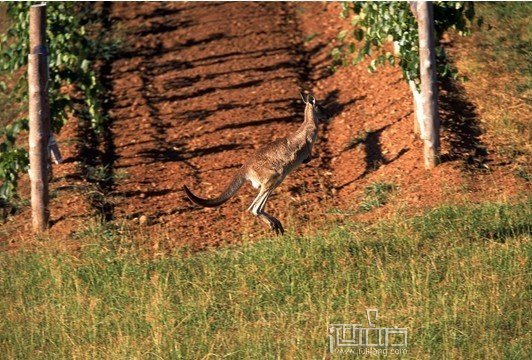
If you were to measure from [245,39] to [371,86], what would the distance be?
10.1ft

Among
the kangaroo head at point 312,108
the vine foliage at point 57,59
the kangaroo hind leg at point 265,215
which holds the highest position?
the vine foliage at point 57,59

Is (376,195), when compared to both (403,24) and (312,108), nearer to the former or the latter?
(312,108)

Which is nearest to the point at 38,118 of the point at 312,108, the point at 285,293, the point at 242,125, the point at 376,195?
the point at 312,108

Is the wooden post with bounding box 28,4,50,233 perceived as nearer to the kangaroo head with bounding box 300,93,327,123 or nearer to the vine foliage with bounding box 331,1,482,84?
the kangaroo head with bounding box 300,93,327,123

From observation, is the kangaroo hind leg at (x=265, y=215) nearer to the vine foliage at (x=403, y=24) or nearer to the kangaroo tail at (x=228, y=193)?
the kangaroo tail at (x=228, y=193)

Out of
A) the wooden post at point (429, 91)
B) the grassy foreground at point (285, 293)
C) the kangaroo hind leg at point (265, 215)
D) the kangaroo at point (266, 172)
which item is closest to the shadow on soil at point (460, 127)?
the wooden post at point (429, 91)

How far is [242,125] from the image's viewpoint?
43.8ft

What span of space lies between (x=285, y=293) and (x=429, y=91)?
3.43 metres

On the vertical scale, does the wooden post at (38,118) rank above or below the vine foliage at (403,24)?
below

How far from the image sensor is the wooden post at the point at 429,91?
36.1ft

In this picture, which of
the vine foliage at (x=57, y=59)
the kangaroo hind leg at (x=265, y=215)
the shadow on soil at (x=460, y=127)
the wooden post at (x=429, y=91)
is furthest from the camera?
the vine foliage at (x=57, y=59)

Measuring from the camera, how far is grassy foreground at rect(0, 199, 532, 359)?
25.0ft

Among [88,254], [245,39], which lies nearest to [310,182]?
[88,254]

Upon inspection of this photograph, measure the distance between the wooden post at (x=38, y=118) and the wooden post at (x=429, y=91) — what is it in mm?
3847
